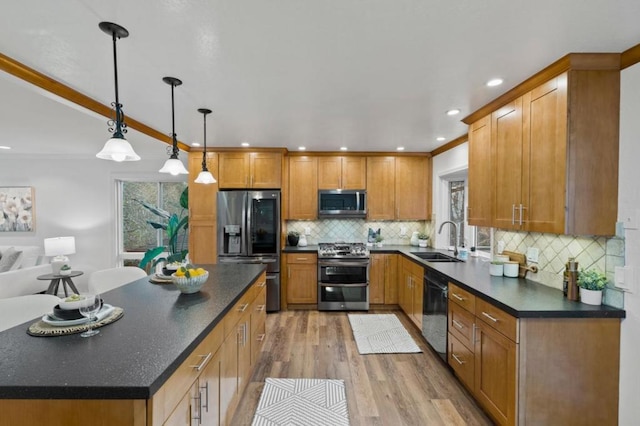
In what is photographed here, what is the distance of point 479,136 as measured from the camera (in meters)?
2.90

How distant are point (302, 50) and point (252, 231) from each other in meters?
3.02

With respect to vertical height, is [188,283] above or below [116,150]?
below

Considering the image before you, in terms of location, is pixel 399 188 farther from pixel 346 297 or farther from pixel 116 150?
pixel 116 150

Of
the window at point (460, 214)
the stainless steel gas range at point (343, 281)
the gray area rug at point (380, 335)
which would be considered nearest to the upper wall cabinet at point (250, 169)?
the stainless steel gas range at point (343, 281)

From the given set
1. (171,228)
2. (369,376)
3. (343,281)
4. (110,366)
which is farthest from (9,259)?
(369,376)

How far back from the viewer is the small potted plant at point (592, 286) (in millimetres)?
1869

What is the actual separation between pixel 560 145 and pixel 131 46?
270 cm

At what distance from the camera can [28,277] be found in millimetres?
4457

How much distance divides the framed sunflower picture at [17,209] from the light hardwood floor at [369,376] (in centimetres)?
512

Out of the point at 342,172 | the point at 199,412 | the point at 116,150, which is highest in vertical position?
the point at 342,172

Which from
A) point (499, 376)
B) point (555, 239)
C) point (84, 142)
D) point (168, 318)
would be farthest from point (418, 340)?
point (84, 142)

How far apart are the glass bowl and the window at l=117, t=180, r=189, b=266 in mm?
3900

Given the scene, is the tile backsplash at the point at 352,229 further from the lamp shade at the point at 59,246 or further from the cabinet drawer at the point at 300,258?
the lamp shade at the point at 59,246

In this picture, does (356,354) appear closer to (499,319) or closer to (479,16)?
(499,319)
